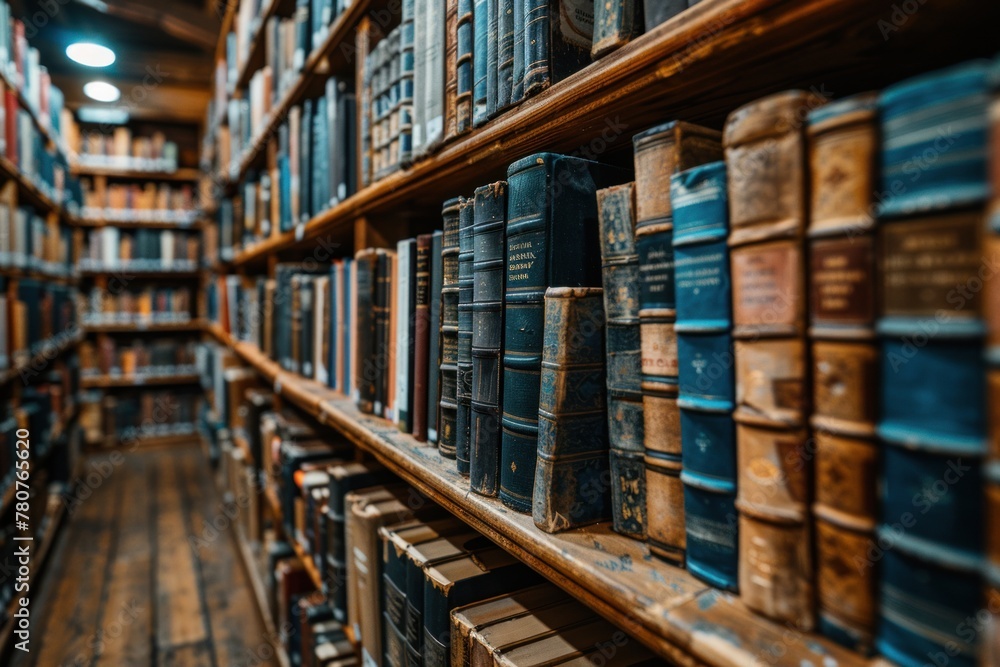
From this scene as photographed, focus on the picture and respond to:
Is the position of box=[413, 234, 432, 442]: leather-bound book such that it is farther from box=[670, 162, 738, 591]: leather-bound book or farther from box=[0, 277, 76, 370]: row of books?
box=[0, 277, 76, 370]: row of books

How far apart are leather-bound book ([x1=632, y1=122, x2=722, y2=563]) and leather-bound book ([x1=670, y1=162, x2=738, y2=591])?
0.02 metres

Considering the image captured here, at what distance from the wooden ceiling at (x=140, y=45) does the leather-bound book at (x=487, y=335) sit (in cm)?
398

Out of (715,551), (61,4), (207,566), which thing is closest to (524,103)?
(715,551)

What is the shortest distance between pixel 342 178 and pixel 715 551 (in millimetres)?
1209

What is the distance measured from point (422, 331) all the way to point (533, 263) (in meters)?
0.35

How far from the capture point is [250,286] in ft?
9.32

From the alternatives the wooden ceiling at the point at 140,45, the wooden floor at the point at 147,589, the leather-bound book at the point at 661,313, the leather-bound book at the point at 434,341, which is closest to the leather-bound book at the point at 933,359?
the leather-bound book at the point at 661,313

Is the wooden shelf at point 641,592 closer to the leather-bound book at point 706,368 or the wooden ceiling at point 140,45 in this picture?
the leather-bound book at point 706,368

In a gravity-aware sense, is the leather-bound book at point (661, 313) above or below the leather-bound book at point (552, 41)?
below

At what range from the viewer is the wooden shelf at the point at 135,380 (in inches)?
177

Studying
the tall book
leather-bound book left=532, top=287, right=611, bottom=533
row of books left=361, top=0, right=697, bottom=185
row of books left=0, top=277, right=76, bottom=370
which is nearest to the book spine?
row of books left=361, top=0, right=697, bottom=185

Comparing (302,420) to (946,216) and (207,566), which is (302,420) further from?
(946,216)

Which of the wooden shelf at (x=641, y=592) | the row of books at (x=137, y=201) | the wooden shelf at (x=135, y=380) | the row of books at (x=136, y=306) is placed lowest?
the wooden shelf at (x=135, y=380)

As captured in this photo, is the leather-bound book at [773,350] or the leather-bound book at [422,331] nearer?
the leather-bound book at [773,350]
